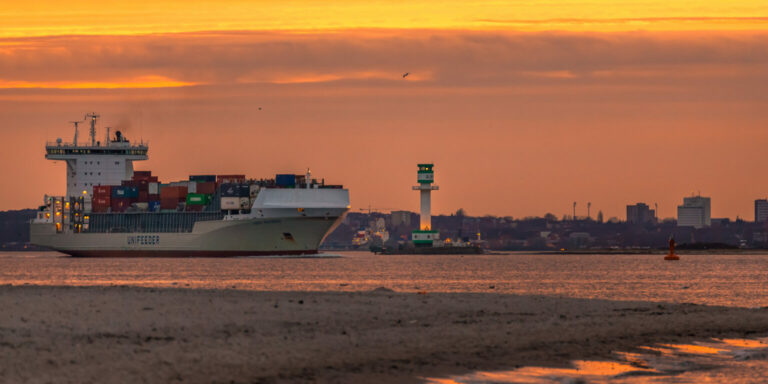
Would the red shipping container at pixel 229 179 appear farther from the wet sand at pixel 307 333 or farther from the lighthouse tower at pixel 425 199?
the wet sand at pixel 307 333

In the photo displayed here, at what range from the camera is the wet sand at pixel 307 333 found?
20.2 meters

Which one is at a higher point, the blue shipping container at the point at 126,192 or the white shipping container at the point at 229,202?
the blue shipping container at the point at 126,192

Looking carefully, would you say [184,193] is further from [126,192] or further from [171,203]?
[126,192]

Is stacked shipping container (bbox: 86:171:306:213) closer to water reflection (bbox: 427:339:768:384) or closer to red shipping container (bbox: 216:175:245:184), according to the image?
red shipping container (bbox: 216:175:245:184)

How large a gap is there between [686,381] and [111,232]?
127807 mm

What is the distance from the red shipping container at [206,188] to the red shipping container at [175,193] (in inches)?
79.9

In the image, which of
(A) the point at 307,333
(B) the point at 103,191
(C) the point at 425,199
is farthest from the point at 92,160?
(A) the point at 307,333

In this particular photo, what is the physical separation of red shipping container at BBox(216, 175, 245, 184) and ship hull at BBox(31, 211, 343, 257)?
858 cm

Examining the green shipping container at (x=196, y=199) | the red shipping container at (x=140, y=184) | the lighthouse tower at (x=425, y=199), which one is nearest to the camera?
the green shipping container at (x=196, y=199)

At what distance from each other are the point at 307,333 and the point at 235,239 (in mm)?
109874

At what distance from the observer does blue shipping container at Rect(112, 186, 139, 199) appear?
142500 mm

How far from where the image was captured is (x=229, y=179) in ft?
468

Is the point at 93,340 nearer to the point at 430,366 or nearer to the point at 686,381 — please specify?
the point at 430,366

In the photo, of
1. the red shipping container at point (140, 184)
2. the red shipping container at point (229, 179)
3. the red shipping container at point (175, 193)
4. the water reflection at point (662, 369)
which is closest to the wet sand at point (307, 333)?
the water reflection at point (662, 369)
